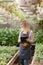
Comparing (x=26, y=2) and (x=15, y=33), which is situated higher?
(x=26, y=2)

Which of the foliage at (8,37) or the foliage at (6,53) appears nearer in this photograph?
the foliage at (6,53)

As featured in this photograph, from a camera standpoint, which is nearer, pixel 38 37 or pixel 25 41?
pixel 25 41

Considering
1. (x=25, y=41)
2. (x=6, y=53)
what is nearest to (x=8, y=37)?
(x=6, y=53)

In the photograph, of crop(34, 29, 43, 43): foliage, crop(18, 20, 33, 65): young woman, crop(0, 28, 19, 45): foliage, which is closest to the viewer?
crop(18, 20, 33, 65): young woman

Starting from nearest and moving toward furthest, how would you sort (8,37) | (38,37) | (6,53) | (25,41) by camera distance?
(25,41)
(6,53)
(38,37)
(8,37)

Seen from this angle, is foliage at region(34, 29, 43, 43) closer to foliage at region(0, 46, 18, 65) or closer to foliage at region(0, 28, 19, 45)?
foliage at region(0, 28, 19, 45)

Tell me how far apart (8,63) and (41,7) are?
3.38m

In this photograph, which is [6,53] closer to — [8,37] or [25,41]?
[25,41]

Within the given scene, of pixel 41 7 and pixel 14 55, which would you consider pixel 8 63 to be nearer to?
pixel 14 55

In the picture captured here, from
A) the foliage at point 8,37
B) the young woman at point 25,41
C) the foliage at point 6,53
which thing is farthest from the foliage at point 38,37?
the young woman at point 25,41

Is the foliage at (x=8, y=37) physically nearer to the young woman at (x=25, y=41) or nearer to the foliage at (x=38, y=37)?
the foliage at (x=38, y=37)

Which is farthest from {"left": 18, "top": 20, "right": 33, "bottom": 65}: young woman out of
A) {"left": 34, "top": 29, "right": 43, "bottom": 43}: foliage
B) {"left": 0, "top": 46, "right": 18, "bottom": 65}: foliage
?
{"left": 34, "top": 29, "right": 43, "bottom": 43}: foliage

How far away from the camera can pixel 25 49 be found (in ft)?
26.1

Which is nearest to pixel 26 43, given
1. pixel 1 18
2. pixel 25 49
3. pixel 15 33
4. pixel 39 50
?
pixel 25 49
